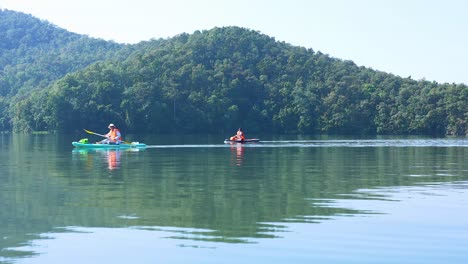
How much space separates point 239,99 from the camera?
116m

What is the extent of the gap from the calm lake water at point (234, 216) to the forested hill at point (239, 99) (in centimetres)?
7926

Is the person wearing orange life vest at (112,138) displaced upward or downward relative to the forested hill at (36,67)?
downward

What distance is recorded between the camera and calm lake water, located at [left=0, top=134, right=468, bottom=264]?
12.4m

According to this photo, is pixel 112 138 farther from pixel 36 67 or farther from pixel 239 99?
pixel 36 67

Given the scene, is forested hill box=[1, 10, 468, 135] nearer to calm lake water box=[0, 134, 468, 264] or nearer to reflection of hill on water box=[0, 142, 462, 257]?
reflection of hill on water box=[0, 142, 462, 257]

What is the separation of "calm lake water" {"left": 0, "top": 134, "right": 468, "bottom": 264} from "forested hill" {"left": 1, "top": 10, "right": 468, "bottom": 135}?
7926cm

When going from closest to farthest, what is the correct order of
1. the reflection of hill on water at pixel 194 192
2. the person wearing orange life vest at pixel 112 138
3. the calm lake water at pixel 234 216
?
the calm lake water at pixel 234 216 < the reflection of hill on water at pixel 194 192 < the person wearing orange life vest at pixel 112 138

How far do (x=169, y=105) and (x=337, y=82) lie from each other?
88.1 ft

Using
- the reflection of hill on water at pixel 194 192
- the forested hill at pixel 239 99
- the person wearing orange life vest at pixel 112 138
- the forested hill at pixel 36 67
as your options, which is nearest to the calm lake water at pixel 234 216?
the reflection of hill on water at pixel 194 192

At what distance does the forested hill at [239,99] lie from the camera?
107 m

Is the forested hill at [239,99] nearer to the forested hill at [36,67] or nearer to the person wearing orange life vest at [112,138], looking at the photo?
the forested hill at [36,67]

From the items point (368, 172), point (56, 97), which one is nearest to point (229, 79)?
point (56, 97)

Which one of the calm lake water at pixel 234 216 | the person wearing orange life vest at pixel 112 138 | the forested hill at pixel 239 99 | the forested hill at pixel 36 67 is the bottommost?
the calm lake water at pixel 234 216

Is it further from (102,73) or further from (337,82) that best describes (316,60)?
(102,73)
